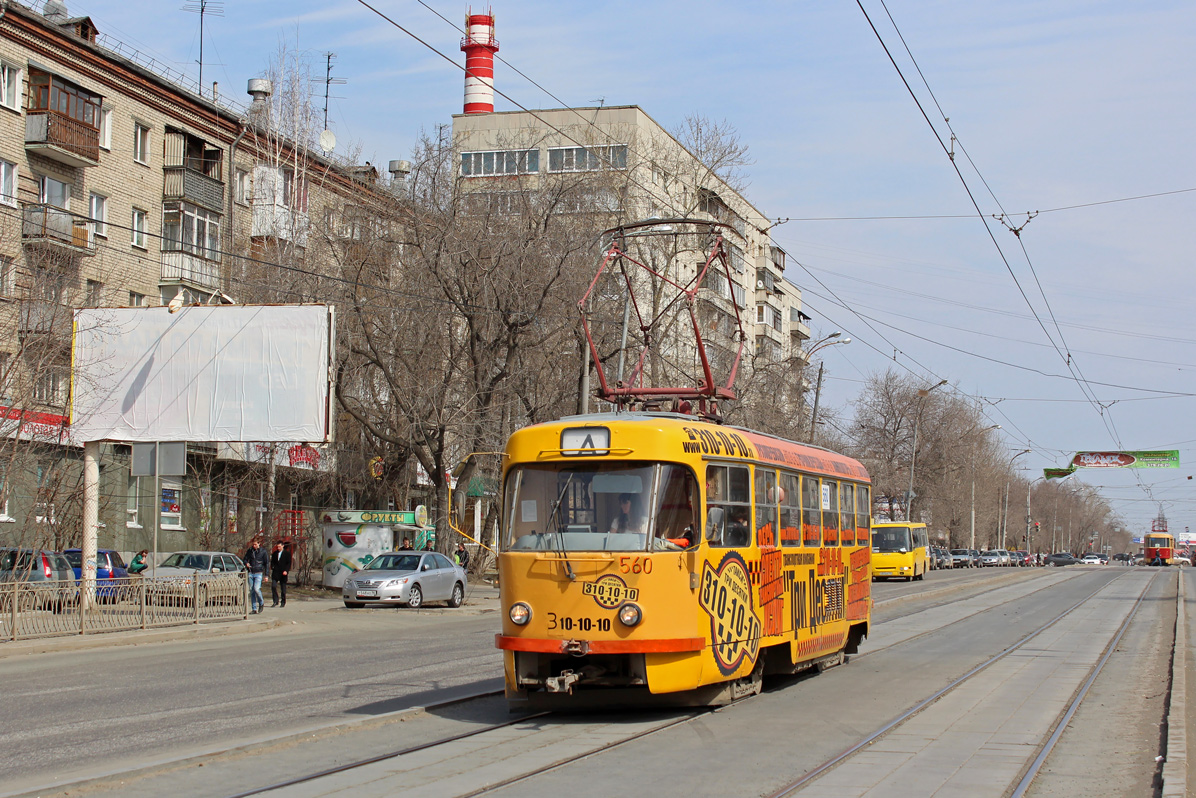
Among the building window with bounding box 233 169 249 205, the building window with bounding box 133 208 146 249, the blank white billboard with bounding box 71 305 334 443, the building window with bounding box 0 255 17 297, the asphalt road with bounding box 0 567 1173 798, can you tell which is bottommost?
the asphalt road with bounding box 0 567 1173 798

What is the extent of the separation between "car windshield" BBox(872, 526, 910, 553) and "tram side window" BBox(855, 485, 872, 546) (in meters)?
34.4

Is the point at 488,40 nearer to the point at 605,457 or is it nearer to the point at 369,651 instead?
the point at 369,651

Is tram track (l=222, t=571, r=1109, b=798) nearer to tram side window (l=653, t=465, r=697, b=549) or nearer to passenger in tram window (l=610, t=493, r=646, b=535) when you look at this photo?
tram side window (l=653, t=465, r=697, b=549)

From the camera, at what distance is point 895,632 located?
21203mm

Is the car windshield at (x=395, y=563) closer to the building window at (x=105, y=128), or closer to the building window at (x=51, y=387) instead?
the building window at (x=51, y=387)

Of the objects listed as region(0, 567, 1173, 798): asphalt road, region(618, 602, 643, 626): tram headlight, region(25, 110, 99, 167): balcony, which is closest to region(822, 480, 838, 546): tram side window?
region(0, 567, 1173, 798): asphalt road

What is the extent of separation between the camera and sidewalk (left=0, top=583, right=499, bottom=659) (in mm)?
18484

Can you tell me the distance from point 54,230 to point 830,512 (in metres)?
27.2

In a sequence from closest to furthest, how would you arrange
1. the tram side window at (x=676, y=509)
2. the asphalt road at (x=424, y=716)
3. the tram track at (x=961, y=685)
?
1. the tram track at (x=961, y=685)
2. the asphalt road at (x=424, y=716)
3. the tram side window at (x=676, y=509)

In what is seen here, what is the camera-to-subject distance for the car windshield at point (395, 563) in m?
28.6

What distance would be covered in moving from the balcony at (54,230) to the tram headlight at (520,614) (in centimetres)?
2636

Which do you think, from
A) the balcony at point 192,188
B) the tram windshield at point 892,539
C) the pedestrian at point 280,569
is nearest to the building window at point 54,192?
the balcony at point 192,188

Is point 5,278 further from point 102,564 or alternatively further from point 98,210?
point 98,210

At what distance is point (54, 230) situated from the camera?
1336 inches
